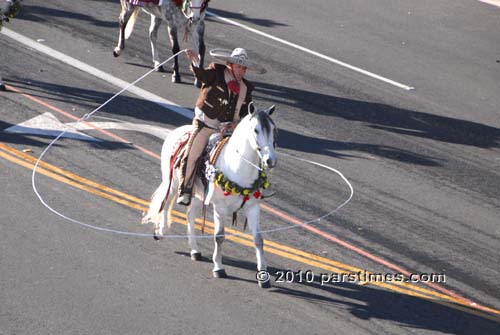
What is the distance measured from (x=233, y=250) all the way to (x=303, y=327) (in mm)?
2291

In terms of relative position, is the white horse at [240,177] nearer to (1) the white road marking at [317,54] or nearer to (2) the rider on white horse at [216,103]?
(2) the rider on white horse at [216,103]

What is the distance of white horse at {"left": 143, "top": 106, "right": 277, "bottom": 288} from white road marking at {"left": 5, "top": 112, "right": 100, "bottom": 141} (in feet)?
14.0

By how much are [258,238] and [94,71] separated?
356 inches

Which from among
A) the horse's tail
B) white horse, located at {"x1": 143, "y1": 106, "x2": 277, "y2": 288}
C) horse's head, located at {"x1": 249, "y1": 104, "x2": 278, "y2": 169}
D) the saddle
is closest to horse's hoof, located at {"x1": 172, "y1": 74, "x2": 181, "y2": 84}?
the saddle

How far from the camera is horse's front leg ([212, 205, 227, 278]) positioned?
1228 centimetres

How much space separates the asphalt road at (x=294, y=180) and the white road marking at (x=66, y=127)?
0.15 meters

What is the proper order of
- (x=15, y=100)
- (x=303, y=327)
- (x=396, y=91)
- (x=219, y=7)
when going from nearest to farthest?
(x=303, y=327)
(x=15, y=100)
(x=396, y=91)
(x=219, y=7)

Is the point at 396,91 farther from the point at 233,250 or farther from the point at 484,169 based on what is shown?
the point at 233,250

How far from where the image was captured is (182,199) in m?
12.6

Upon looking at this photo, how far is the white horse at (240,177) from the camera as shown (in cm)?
1133

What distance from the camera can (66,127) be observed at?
1703 cm

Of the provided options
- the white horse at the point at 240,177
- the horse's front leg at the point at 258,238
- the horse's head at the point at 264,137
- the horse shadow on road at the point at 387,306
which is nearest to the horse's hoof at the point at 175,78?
the white horse at the point at 240,177

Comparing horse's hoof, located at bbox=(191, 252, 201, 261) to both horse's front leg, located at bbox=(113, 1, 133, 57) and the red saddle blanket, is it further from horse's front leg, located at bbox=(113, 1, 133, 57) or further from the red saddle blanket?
horse's front leg, located at bbox=(113, 1, 133, 57)

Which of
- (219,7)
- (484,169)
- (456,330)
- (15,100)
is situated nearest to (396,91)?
(484,169)
